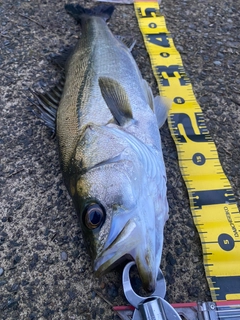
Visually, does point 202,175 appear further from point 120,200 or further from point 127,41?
point 127,41

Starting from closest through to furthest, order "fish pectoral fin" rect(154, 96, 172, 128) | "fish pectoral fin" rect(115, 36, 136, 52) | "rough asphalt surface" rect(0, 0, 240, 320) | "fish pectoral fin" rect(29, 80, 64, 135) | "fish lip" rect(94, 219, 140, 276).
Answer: "fish lip" rect(94, 219, 140, 276) → "rough asphalt surface" rect(0, 0, 240, 320) → "fish pectoral fin" rect(29, 80, 64, 135) → "fish pectoral fin" rect(154, 96, 172, 128) → "fish pectoral fin" rect(115, 36, 136, 52)

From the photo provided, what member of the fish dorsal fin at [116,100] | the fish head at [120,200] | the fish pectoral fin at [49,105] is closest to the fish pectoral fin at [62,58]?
the fish pectoral fin at [49,105]

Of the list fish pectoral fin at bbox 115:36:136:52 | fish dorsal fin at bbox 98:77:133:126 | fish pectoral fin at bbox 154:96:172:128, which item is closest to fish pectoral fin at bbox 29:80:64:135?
fish dorsal fin at bbox 98:77:133:126

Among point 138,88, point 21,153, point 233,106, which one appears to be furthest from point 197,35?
point 21,153

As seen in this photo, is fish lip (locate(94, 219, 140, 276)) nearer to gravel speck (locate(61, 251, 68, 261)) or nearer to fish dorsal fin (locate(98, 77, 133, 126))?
gravel speck (locate(61, 251, 68, 261))

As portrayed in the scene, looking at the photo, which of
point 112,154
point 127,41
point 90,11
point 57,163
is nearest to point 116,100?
point 112,154
